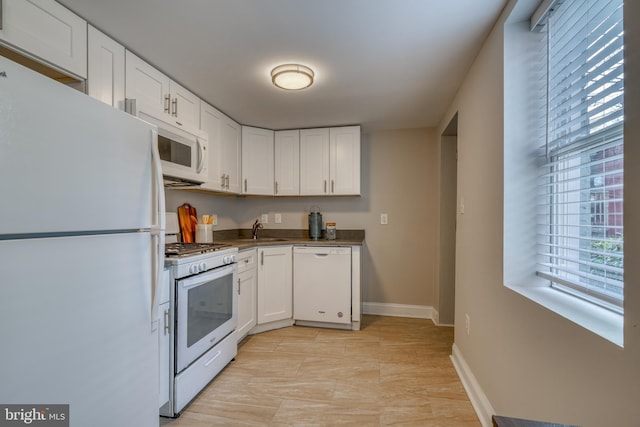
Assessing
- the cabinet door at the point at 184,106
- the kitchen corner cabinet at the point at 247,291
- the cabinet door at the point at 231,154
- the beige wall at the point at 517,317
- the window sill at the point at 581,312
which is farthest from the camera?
the cabinet door at the point at 231,154

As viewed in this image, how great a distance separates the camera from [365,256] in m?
3.66

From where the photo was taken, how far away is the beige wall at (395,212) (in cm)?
350

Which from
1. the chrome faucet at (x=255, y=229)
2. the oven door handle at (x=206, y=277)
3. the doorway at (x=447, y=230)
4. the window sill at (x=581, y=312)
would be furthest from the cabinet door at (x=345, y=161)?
the window sill at (x=581, y=312)

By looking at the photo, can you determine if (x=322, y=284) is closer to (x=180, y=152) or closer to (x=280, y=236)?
(x=280, y=236)

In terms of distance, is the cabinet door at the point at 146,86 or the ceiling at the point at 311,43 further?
the cabinet door at the point at 146,86

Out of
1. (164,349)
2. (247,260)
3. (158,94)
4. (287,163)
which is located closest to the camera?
(164,349)

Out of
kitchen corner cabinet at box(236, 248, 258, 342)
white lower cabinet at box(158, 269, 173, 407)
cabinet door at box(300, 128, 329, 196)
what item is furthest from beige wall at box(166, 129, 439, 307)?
white lower cabinet at box(158, 269, 173, 407)

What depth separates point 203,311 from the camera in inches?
78.0

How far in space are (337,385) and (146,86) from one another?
245 centimetres

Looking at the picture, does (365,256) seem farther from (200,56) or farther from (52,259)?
(52,259)

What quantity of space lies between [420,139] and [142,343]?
334cm

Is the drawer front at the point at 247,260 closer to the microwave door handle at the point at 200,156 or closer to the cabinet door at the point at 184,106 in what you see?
the microwave door handle at the point at 200,156

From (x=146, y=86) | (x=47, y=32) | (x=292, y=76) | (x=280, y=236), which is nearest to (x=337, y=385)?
(x=280, y=236)

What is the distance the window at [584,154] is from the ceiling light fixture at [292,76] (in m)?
1.38
